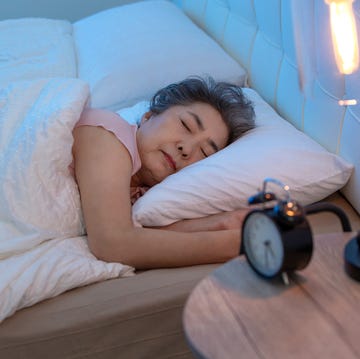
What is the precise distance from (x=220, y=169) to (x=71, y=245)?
357 millimetres

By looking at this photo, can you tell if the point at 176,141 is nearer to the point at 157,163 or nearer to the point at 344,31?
the point at 157,163

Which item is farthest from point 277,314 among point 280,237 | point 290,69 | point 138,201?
point 290,69

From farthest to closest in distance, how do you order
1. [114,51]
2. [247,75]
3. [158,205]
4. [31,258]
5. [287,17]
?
[114,51] < [247,75] < [287,17] < [158,205] < [31,258]

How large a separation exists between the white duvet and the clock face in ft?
1.37

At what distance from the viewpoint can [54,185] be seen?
50.2 inches

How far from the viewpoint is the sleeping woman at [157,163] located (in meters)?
1.17

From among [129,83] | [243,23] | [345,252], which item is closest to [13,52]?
[129,83]

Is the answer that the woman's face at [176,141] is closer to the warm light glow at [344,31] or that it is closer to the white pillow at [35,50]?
the warm light glow at [344,31]

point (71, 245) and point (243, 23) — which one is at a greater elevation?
point (243, 23)

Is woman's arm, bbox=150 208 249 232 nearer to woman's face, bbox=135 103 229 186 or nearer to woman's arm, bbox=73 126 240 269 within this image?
woman's arm, bbox=73 126 240 269

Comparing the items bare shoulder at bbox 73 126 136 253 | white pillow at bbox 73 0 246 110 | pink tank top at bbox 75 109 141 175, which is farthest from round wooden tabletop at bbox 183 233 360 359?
white pillow at bbox 73 0 246 110

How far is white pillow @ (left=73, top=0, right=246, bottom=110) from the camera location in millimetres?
2020

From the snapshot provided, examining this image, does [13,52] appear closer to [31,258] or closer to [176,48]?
[176,48]

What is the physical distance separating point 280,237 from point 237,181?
1.68ft
